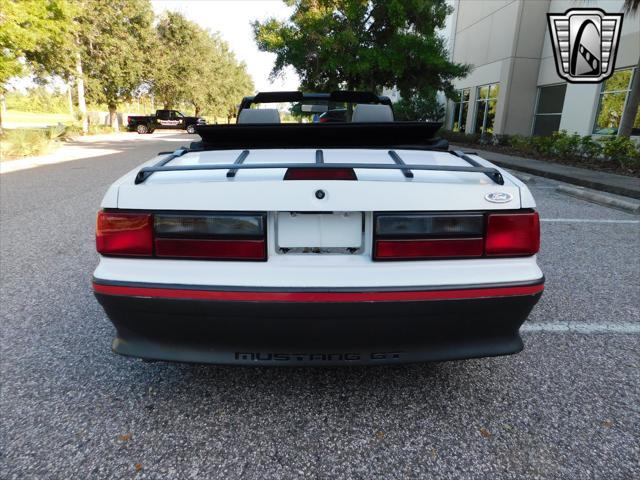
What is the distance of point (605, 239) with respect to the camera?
16.4ft

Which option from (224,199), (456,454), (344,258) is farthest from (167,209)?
(456,454)

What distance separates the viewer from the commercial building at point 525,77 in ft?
44.7

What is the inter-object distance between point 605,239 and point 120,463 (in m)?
5.42

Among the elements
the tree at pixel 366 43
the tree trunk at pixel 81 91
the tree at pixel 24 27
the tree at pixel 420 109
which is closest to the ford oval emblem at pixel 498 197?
the tree at pixel 24 27

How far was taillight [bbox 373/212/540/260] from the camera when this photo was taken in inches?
65.9

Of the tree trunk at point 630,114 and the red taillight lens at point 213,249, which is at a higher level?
the tree trunk at point 630,114

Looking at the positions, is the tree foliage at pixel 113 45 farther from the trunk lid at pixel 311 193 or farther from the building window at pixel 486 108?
the trunk lid at pixel 311 193

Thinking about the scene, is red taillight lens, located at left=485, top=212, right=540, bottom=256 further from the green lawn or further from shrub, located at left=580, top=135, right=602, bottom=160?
the green lawn

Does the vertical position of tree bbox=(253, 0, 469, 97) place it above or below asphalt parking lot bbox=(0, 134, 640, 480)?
above

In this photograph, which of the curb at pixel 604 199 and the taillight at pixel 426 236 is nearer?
the taillight at pixel 426 236

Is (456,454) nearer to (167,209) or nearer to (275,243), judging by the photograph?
(275,243)

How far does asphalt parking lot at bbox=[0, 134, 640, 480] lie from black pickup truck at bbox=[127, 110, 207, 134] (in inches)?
1269

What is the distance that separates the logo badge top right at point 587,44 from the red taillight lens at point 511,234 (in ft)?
50.6

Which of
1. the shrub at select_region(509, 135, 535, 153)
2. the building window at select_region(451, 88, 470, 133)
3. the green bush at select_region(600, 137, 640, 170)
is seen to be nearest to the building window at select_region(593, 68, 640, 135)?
the shrub at select_region(509, 135, 535, 153)
